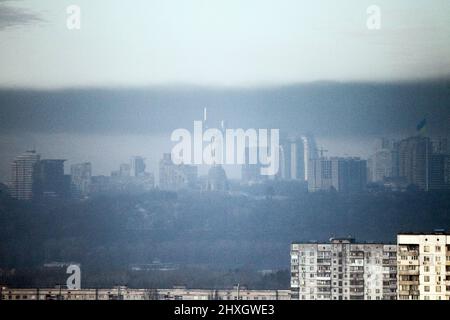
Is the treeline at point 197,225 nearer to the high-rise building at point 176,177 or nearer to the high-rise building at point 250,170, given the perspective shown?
the high-rise building at point 176,177

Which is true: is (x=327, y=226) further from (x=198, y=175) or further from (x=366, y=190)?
(x=198, y=175)

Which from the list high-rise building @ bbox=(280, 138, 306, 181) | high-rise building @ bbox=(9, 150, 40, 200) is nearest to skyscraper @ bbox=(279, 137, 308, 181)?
high-rise building @ bbox=(280, 138, 306, 181)

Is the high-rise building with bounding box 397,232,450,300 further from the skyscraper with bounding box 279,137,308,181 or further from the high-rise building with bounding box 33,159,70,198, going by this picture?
the high-rise building with bounding box 33,159,70,198

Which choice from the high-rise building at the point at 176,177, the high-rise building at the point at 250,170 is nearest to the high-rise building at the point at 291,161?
the high-rise building at the point at 250,170

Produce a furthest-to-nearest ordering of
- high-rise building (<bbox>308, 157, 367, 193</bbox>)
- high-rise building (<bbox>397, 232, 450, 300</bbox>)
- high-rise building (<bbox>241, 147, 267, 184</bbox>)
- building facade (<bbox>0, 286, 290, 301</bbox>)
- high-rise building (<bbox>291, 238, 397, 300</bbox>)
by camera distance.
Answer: high-rise building (<bbox>308, 157, 367, 193</bbox>)
high-rise building (<bbox>241, 147, 267, 184</bbox>)
building facade (<bbox>0, 286, 290, 301</bbox>)
high-rise building (<bbox>291, 238, 397, 300</bbox>)
high-rise building (<bbox>397, 232, 450, 300</bbox>)

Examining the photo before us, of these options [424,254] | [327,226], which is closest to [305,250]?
[327,226]
